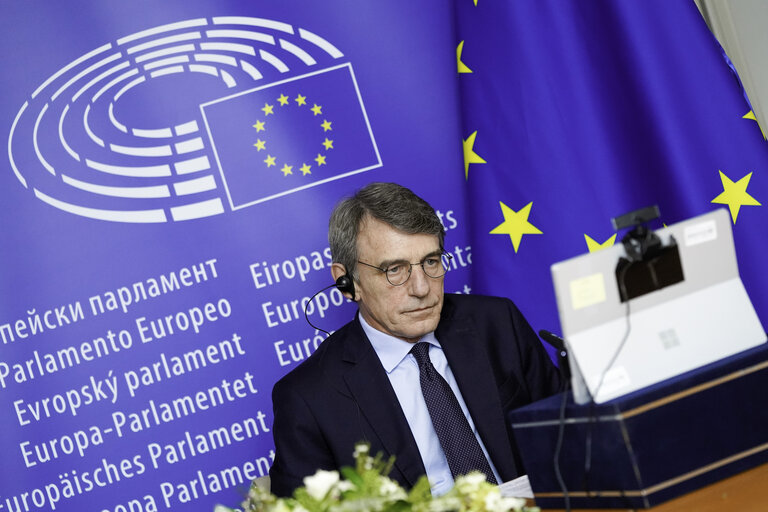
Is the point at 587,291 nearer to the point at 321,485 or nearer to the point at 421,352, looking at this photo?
the point at 321,485

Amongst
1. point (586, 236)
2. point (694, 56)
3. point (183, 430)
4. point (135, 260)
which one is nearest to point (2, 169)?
point (135, 260)

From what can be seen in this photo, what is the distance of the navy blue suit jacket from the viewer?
2.41 m

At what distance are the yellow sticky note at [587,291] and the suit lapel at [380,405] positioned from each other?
38.4 inches

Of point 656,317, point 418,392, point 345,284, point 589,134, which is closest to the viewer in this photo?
point 656,317

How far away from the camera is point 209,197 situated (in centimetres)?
315

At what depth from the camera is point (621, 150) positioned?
305 cm

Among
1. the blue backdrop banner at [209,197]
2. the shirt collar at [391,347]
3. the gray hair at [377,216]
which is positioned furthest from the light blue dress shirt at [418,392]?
the blue backdrop banner at [209,197]

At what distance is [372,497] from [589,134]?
2.09 meters

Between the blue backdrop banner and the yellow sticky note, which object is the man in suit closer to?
the blue backdrop banner

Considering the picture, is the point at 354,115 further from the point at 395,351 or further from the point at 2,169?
the point at 2,169

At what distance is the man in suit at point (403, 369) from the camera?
2.42 metres

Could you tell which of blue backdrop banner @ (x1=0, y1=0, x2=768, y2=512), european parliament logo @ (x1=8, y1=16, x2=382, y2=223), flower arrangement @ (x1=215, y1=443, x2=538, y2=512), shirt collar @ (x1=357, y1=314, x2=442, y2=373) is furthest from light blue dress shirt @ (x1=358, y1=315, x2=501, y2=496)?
flower arrangement @ (x1=215, y1=443, x2=538, y2=512)

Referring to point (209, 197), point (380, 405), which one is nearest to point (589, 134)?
point (380, 405)

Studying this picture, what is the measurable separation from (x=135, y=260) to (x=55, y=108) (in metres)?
0.64
